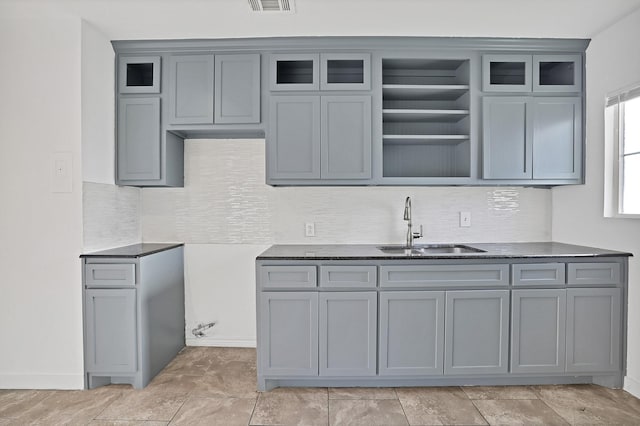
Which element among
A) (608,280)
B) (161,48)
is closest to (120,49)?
(161,48)

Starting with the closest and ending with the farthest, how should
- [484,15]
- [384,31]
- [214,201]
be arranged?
[484,15]
[384,31]
[214,201]

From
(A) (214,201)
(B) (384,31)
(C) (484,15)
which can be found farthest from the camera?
(A) (214,201)

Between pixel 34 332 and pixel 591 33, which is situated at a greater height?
pixel 591 33

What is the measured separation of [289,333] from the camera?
262cm

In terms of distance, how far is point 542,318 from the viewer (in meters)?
2.65

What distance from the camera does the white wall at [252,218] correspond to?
337cm

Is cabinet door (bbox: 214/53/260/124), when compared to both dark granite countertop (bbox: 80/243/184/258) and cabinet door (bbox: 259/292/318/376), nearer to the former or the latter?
dark granite countertop (bbox: 80/243/184/258)

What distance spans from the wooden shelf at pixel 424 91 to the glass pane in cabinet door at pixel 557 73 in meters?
0.81

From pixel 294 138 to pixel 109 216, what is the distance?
1569mm

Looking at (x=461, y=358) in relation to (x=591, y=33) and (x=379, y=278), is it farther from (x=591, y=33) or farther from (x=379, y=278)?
(x=591, y=33)

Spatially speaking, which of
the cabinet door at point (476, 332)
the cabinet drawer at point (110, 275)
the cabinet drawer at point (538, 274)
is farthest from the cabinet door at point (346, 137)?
the cabinet drawer at point (110, 275)

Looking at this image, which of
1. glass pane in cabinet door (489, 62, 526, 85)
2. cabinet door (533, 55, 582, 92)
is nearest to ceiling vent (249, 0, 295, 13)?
glass pane in cabinet door (489, 62, 526, 85)

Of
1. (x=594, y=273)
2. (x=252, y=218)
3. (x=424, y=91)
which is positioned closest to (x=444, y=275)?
(x=594, y=273)

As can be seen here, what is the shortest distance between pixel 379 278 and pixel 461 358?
0.80 m
